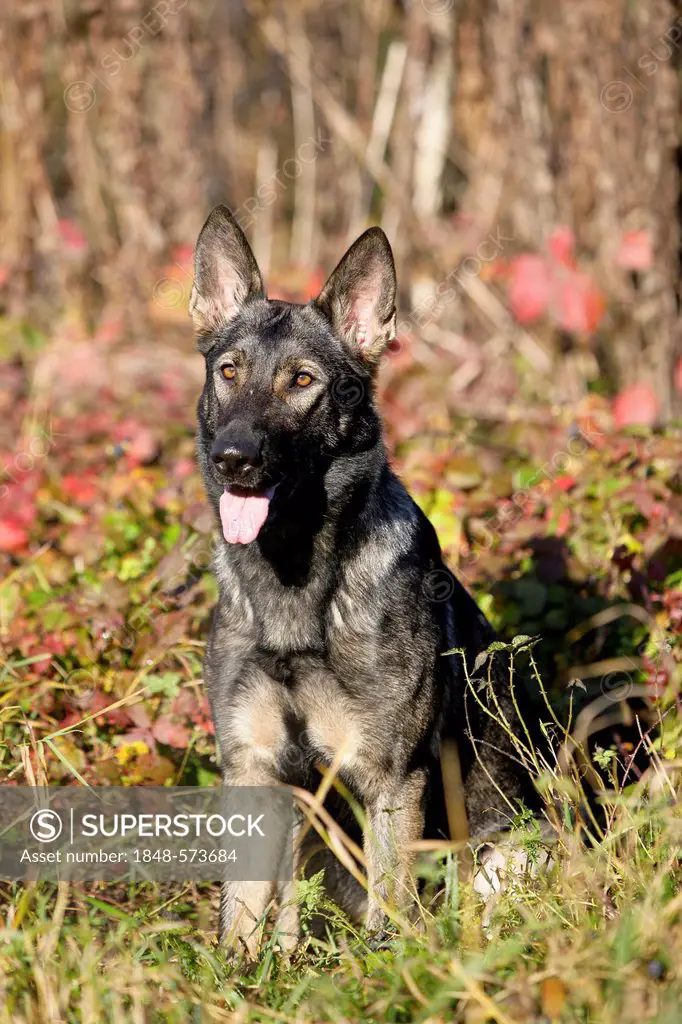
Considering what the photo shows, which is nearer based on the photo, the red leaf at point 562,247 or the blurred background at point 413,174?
the blurred background at point 413,174

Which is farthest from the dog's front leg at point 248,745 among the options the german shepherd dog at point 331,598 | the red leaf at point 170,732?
the red leaf at point 170,732

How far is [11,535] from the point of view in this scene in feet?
18.2

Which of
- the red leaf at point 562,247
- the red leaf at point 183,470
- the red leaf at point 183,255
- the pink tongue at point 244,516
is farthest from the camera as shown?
the red leaf at point 183,255

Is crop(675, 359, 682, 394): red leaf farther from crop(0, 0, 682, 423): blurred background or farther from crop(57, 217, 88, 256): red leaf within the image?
crop(57, 217, 88, 256): red leaf

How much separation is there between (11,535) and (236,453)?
2.54m

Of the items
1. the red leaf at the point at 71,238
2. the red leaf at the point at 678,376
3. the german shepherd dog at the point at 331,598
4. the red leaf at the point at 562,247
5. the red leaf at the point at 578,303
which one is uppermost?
the red leaf at the point at 71,238

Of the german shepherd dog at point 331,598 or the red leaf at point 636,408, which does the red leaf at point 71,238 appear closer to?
the red leaf at point 636,408

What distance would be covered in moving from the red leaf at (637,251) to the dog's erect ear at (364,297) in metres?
3.86

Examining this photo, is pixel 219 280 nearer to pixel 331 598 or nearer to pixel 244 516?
pixel 244 516

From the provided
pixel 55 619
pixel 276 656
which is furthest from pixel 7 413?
pixel 276 656

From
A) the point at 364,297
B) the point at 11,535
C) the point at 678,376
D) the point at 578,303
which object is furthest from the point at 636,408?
the point at 11,535

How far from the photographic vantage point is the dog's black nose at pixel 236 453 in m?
3.40

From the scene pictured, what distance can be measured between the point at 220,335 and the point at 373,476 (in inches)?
30.5

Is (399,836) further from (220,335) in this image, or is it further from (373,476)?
(220,335)
